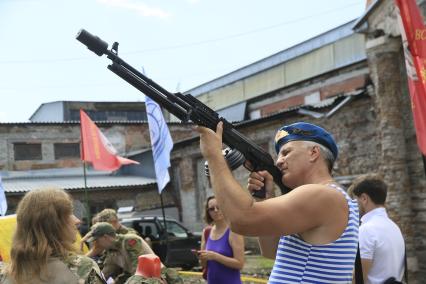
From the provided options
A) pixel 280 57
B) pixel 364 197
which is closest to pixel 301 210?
pixel 364 197

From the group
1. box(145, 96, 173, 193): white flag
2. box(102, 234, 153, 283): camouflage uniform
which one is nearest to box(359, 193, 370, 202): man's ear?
box(102, 234, 153, 283): camouflage uniform

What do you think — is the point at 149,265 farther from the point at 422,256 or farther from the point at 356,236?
the point at 422,256

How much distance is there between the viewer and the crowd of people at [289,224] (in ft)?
6.74

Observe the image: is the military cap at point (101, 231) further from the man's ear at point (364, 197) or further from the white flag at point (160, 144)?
the white flag at point (160, 144)

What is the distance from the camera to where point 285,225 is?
204 cm

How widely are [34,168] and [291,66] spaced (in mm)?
16774

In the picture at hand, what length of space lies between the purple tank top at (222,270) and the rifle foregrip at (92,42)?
278cm

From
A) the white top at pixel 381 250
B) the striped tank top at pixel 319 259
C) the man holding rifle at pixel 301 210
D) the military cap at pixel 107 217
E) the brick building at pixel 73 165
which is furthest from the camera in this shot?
the brick building at pixel 73 165

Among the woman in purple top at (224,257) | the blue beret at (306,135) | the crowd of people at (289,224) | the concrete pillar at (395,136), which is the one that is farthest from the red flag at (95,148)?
the blue beret at (306,135)

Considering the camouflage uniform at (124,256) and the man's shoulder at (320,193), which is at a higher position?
the man's shoulder at (320,193)

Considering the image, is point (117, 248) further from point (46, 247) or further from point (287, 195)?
point (287, 195)

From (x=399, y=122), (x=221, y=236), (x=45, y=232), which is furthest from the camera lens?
(x=399, y=122)

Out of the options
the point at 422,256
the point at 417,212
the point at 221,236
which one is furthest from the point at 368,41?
the point at 221,236

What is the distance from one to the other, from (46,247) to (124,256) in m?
1.91
